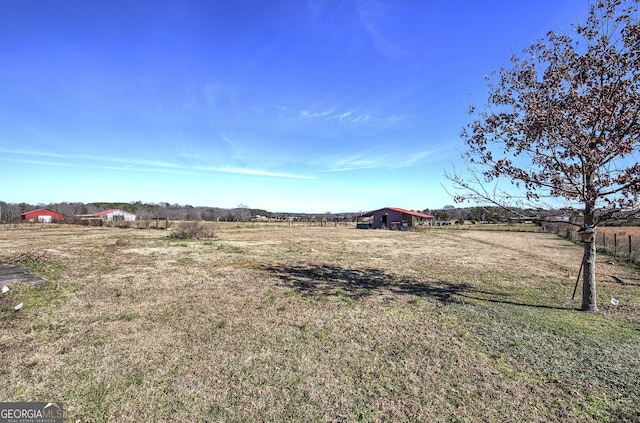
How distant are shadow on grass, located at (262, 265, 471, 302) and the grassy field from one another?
9 cm

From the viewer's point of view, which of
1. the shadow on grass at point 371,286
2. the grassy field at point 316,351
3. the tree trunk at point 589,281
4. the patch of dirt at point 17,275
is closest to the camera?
the grassy field at point 316,351

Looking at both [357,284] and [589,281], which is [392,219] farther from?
[589,281]

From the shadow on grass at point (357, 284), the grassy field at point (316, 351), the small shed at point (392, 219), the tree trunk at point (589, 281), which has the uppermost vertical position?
the small shed at point (392, 219)

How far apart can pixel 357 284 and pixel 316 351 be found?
13.4ft

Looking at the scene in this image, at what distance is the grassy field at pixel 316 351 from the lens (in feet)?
9.29

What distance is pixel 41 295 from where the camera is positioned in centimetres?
616

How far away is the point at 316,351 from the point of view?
397 centimetres

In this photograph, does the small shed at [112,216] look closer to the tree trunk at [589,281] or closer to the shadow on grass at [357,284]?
the shadow on grass at [357,284]

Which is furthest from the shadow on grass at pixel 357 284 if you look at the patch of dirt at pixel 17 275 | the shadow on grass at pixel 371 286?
the patch of dirt at pixel 17 275

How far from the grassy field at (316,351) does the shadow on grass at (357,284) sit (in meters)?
0.09

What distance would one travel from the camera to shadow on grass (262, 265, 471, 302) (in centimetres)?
704

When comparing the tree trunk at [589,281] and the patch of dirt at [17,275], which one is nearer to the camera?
the tree trunk at [589,281]

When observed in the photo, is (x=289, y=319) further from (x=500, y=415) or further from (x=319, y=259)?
(x=319, y=259)

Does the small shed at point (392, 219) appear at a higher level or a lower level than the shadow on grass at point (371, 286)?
higher
